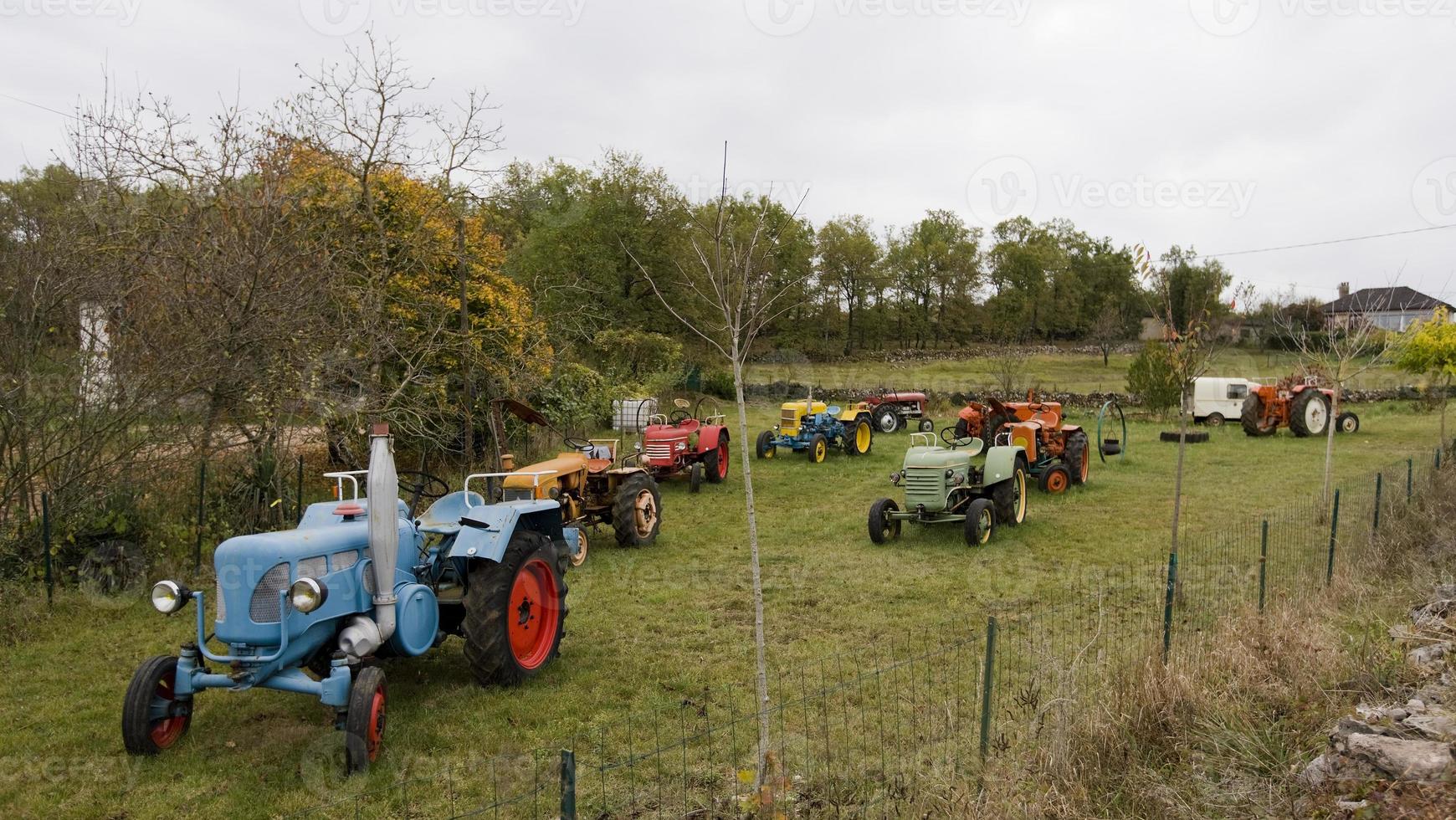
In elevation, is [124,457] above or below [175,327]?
below

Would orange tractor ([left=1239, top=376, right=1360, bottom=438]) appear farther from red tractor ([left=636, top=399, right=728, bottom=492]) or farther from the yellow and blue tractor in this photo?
red tractor ([left=636, top=399, right=728, bottom=492])

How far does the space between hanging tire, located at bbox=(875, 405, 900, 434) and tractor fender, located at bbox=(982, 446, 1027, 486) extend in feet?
34.6

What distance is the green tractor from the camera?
9.02 metres

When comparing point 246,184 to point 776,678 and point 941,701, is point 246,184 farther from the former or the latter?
point 941,701

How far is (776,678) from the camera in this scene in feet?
16.9

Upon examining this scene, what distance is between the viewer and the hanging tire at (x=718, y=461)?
42.9ft

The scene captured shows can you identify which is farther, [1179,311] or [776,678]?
[1179,311]

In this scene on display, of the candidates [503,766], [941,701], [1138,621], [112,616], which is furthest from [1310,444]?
[112,616]

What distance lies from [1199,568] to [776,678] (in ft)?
14.4

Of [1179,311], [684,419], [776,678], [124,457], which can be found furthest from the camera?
[1179,311]

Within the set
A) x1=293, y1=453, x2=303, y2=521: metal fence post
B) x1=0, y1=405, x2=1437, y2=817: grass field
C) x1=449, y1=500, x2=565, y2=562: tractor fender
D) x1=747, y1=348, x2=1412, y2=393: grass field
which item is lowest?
x1=0, y1=405, x2=1437, y2=817: grass field

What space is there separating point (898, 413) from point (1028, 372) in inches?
408

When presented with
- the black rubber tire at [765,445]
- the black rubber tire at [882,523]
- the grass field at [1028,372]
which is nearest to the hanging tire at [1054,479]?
the black rubber tire at [882,523]

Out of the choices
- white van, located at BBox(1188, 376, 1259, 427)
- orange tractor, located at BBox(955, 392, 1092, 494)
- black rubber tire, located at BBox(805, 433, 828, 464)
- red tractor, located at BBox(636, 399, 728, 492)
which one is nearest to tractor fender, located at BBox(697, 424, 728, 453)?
red tractor, located at BBox(636, 399, 728, 492)
